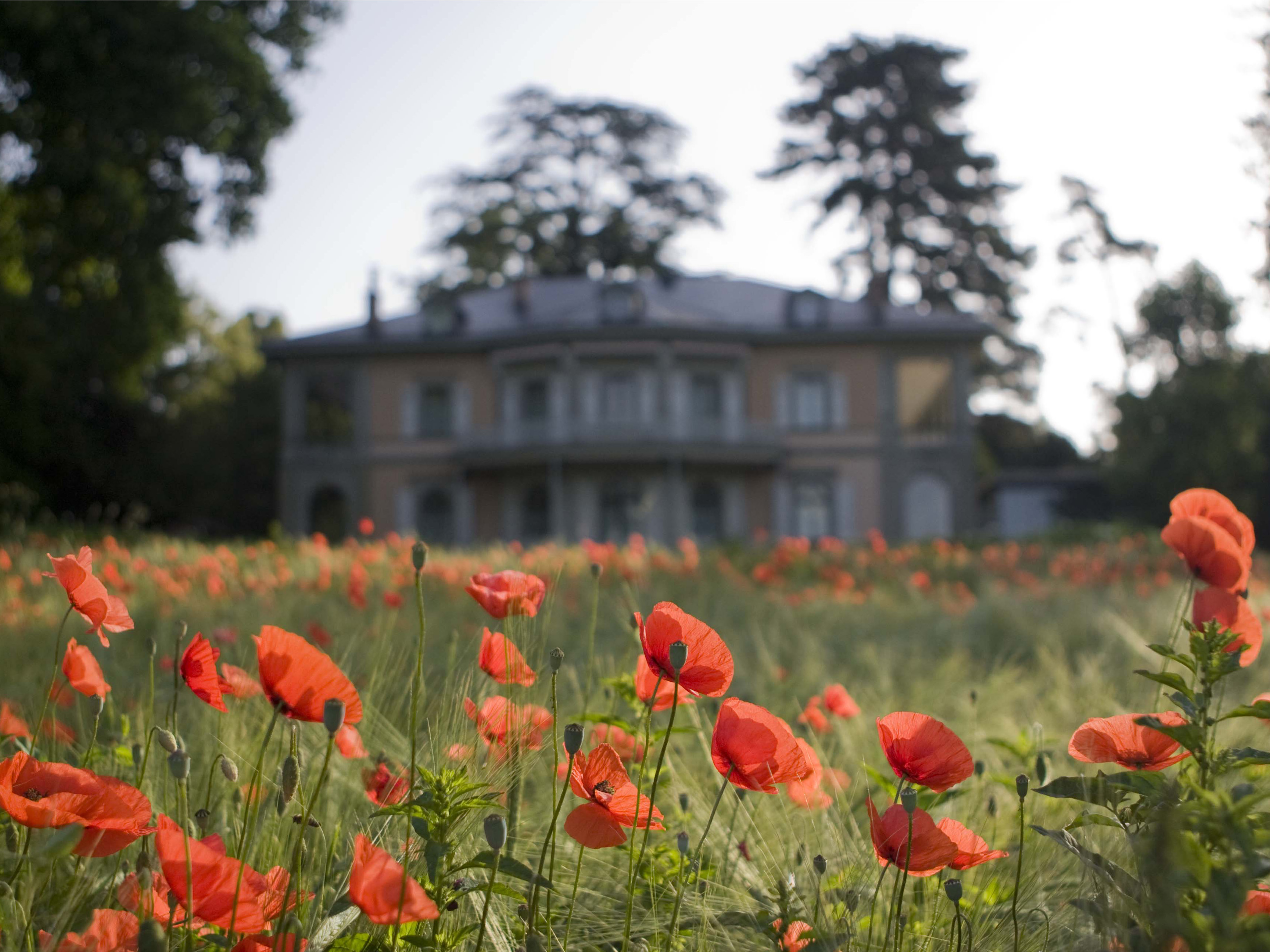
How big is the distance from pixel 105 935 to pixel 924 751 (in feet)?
2.60

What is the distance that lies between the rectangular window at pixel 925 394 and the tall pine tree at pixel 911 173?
6.63 meters

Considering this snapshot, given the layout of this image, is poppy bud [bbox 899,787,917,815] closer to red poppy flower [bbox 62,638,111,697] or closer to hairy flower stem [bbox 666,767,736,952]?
hairy flower stem [bbox 666,767,736,952]

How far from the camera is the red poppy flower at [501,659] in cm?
121

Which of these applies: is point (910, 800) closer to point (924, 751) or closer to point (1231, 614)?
point (924, 751)

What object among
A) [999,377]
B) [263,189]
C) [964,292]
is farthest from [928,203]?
[263,189]

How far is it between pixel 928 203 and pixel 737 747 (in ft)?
100

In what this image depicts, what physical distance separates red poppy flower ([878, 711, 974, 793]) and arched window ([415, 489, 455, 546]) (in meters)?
22.5

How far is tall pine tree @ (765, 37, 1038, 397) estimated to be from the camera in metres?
29.0

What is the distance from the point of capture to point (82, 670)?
128 centimetres

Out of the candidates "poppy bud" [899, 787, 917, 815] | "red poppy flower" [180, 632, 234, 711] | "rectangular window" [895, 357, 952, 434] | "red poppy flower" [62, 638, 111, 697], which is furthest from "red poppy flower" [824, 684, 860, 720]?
"rectangular window" [895, 357, 952, 434]

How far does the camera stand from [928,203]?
29219mm

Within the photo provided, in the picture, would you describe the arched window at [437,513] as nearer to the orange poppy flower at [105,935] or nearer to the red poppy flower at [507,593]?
the red poppy flower at [507,593]

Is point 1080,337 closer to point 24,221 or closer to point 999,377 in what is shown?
point 999,377

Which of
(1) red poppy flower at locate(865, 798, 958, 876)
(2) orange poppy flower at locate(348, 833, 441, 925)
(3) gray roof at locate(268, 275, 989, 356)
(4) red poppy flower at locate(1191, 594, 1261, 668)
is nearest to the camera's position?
(2) orange poppy flower at locate(348, 833, 441, 925)
